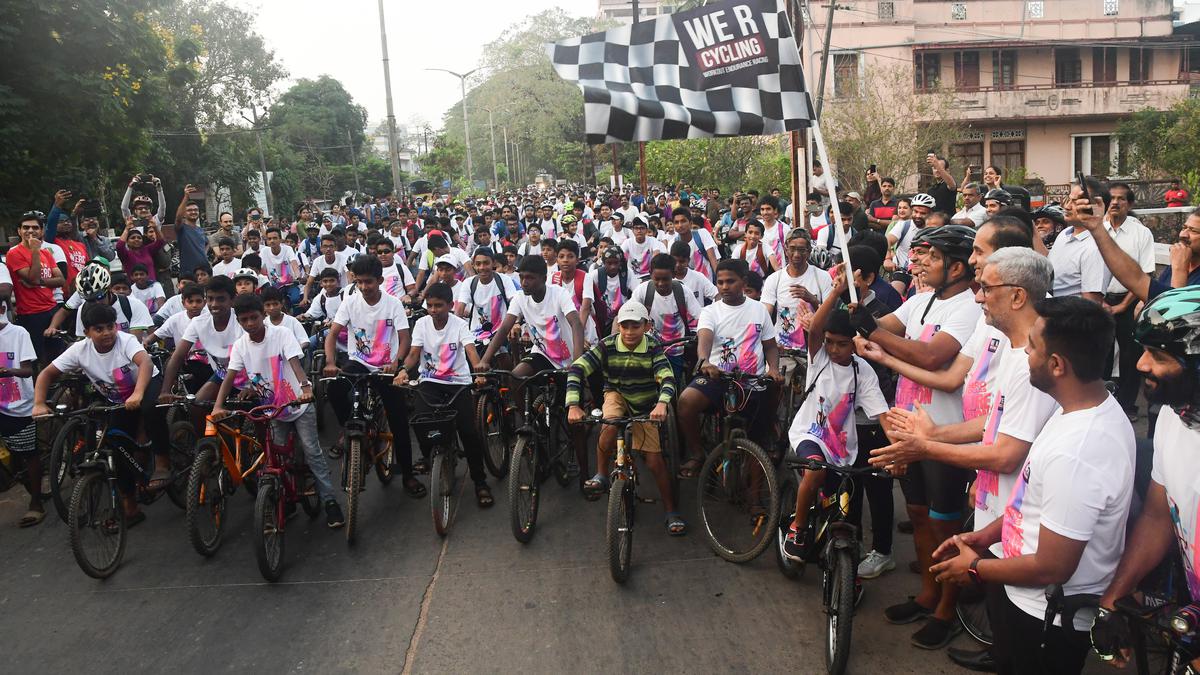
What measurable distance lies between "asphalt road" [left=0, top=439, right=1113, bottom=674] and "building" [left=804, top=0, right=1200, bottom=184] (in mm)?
33870

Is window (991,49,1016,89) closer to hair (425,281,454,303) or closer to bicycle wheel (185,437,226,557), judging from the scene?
hair (425,281,454,303)

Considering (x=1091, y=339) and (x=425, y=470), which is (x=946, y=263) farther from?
(x=425, y=470)

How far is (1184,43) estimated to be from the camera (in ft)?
121

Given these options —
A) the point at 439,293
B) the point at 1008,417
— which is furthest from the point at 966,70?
the point at 1008,417

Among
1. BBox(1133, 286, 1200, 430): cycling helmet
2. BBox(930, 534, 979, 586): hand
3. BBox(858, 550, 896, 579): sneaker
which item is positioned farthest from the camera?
BBox(858, 550, 896, 579): sneaker

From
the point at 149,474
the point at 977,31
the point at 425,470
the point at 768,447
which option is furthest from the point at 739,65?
the point at 977,31

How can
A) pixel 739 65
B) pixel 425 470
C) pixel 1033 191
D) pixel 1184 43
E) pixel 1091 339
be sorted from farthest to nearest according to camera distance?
1. pixel 1184 43
2. pixel 1033 191
3. pixel 425 470
4. pixel 739 65
5. pixel 1091 339

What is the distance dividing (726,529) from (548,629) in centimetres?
161

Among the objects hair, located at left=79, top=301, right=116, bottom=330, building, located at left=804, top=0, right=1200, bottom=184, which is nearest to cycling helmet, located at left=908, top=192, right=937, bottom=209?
hair, located at left=79, top=301, right=116, bottom=330

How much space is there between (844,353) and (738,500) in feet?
4.76

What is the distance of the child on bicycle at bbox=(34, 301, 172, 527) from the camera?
6.30m

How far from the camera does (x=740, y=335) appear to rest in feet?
21.0

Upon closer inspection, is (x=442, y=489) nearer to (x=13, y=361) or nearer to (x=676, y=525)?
(x=676, y=525)

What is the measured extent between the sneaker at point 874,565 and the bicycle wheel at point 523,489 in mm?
2203
